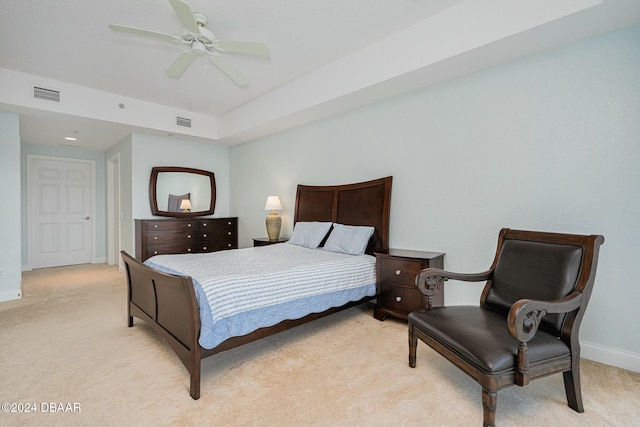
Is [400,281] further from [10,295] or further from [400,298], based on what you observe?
[10,295]

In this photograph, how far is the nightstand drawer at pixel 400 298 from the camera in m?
2.87

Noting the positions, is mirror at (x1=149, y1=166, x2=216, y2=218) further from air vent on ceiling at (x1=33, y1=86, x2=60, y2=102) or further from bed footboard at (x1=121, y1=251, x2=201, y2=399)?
bed footboard at (x1=121, y1=251, x2=201, y2=399)

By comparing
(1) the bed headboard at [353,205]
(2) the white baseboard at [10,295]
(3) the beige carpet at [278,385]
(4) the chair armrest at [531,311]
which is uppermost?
(1) the bed headboard at [353,205]

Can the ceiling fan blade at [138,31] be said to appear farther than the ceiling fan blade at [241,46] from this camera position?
No

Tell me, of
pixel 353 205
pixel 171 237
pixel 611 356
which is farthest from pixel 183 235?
pixel 611 356

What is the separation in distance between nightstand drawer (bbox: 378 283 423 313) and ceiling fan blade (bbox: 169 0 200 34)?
2782mm

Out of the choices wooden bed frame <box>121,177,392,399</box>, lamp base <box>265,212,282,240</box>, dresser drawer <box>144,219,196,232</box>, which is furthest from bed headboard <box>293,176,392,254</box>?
dresser drawer <box>144,219,196,232</box>

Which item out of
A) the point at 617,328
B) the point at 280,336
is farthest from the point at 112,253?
the point at 617,328

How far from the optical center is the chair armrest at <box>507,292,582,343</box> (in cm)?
147

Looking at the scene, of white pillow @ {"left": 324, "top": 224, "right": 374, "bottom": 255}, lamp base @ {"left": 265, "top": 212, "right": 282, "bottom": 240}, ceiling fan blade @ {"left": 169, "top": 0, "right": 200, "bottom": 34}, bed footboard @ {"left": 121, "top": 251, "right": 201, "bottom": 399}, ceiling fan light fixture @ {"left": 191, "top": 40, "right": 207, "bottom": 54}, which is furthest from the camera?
lamp base @ {"left": 265, "top": 212, "right": 282, "bottom": 240}

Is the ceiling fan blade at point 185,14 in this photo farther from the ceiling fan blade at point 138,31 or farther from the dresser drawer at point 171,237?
the dresser drawer at point 171,237

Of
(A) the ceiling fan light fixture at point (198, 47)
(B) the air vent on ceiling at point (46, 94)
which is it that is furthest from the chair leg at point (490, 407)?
(B) the air vent on ceiling at point (46, 94)

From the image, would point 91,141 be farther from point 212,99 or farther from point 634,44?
point 634,44

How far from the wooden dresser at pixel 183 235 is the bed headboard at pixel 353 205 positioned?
189 centimetres
